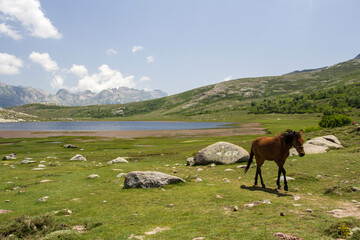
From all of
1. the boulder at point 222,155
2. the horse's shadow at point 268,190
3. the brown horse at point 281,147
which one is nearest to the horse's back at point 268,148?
the brown horse at point 281,147

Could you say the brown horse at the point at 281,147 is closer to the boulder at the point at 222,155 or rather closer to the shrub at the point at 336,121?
the boulder at the point at 222,155

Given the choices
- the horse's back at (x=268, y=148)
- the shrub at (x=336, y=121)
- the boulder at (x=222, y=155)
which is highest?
the horse's back at (x=268, y=148)

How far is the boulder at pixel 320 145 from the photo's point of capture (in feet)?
93.3

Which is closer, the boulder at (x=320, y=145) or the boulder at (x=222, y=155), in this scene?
the boulder at (x=222, y=155)

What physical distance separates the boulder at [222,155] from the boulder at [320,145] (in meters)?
6.66

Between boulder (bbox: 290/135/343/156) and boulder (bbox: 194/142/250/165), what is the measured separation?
6.66 metres

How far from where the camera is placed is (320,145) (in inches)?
1166

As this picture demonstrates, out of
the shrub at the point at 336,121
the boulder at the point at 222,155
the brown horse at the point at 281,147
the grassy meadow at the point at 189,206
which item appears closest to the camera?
the grassy meadow at the point at 189,206

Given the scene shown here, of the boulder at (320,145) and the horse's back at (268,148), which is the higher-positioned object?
the horse's back at (268,148)

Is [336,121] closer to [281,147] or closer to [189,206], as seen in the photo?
[281,147]

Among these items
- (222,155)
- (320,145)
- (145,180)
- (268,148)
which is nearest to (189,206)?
(145,180)

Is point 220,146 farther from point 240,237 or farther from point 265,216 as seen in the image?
point 240,237

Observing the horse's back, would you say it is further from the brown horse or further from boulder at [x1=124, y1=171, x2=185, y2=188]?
boulder at [x1=124, y1=171, x2=185, y2=188]

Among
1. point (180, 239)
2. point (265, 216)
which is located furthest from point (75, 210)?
point (265, 216)
